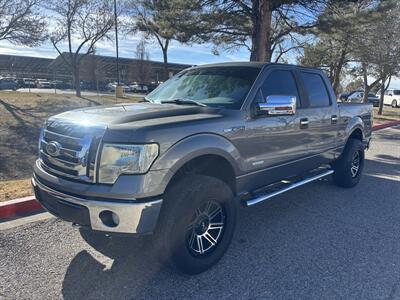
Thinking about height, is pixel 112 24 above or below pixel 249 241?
above

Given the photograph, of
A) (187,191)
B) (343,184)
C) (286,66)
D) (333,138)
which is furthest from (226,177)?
(343,184)

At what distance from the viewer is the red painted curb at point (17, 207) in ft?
14.2

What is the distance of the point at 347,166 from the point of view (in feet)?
19.0

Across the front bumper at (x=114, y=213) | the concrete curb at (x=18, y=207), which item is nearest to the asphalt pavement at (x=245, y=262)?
the concrete curb at (x=18, y=207)

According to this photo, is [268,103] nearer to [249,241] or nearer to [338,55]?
[249,241]

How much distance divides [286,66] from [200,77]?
113 cm

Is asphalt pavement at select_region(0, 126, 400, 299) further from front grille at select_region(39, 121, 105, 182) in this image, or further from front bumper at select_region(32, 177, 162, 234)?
front grille at select_region(39, 121, 105, 182)

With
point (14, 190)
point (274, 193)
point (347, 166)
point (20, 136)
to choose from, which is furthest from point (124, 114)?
point (20, 136)

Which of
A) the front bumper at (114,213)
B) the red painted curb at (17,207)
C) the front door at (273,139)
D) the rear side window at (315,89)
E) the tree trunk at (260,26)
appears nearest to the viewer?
the front bumper at (114,213)

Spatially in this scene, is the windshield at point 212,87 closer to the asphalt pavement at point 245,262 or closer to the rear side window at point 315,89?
the rear side window at point 315,89

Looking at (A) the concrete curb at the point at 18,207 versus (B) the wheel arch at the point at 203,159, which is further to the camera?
(A) the concrete curb at the point at 18,207

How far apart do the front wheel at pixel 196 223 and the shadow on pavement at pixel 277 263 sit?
0.55 feet

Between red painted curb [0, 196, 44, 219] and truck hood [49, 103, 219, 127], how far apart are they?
167 centimetres

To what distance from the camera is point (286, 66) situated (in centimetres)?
456
